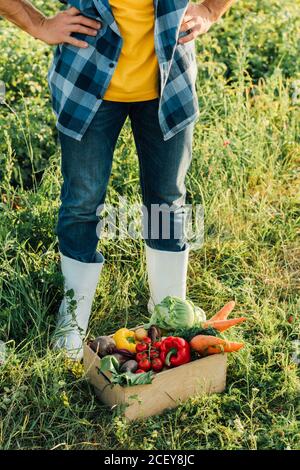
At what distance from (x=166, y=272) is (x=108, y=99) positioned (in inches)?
29.5

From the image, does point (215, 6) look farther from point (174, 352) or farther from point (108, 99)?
point (174, 352)

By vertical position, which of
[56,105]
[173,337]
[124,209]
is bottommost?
[173,337]

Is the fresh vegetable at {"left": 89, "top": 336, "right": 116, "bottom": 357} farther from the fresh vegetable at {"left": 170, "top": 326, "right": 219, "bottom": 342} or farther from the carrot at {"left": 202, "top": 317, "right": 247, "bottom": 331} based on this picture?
the carrot at {"left": 202, "top": 317, "right": 247, "bottom": 331}

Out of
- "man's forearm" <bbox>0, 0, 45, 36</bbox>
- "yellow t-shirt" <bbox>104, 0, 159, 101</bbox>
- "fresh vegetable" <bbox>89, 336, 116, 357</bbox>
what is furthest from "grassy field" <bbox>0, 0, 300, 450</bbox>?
"yellow t-shirt" <bbox>104, 0, 159, 101</bbox>

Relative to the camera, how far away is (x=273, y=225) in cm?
369

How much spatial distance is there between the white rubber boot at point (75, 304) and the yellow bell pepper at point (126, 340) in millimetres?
166

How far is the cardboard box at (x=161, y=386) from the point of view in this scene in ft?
8.51

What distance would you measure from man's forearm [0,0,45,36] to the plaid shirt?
0.40 ft

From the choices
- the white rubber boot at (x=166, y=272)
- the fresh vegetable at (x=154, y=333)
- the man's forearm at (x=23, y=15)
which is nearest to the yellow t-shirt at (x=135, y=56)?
the man's forearm at (x=23, y=15)

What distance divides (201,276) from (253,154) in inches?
30.6

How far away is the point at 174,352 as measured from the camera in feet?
8.79

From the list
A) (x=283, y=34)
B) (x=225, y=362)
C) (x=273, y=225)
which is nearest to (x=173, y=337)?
(x=225, y=362)

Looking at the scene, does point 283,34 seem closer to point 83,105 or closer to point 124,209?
point 124,209

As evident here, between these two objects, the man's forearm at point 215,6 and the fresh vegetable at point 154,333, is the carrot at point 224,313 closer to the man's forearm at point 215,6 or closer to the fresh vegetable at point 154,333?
the fresh vegetable at point 154,333
